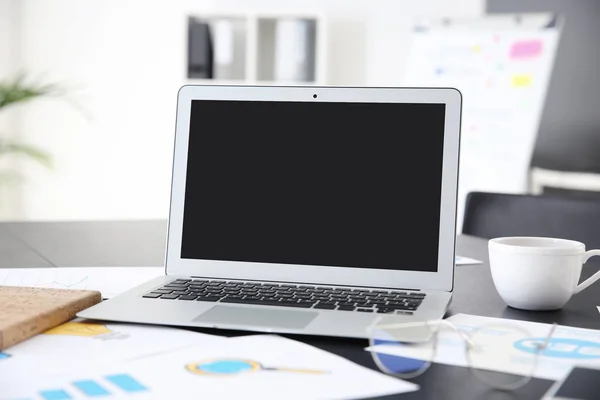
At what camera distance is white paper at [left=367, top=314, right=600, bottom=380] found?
689mm

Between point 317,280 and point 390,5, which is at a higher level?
point 390,5

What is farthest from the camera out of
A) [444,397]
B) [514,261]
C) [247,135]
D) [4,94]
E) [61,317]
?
[4,94]

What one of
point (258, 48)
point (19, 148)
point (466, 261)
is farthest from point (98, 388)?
point (258, 48)

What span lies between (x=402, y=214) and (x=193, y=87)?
34 centimetres

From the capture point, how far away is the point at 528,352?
2.42 ft

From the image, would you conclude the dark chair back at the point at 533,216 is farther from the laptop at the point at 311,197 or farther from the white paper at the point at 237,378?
the white paper at the point at 237,378

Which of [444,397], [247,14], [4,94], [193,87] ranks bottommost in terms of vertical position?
[444,397]

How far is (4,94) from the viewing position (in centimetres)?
293

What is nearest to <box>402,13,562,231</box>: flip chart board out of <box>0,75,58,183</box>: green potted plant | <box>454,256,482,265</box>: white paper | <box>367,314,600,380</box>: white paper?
<box>0,75,58,183</box>: green potted plant

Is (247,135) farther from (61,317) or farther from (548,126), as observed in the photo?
(548,126)

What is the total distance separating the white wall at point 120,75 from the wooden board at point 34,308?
3.03 metres

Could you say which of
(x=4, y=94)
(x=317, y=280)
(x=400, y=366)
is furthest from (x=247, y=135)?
(x=4, y=94)

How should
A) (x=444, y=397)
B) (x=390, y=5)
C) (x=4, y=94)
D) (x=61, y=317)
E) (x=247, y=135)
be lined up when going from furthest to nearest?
1. (x=390, y=5)
2. (x=4, y=94)
3. (x=247, y=135)
4. (x=61, y=317)
5. (x=444, y=397)

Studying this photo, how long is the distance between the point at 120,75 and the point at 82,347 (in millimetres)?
3329
